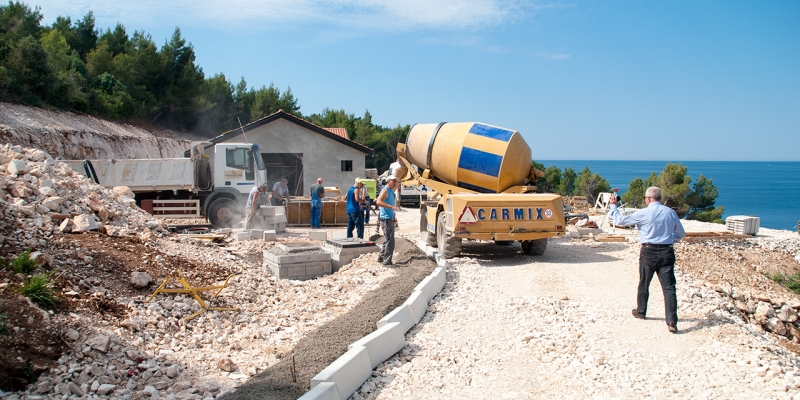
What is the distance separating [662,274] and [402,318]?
300 centimetres

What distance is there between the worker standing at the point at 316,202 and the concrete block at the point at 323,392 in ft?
43.7

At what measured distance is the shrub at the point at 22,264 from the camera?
20.3 ft

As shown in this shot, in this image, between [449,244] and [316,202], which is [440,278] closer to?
[449,244]

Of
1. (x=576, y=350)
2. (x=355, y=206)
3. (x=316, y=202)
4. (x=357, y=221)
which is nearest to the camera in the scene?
(x=576, y=350)

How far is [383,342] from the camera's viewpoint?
18.6ft

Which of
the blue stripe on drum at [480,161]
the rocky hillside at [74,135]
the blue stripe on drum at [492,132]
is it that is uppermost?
the rocky hillside at [74,135]

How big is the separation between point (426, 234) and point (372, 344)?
8.53 meters

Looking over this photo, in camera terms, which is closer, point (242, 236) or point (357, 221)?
point (357, 221)

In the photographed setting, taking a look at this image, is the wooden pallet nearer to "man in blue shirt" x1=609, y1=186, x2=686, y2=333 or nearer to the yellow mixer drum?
the yellow mixer drum

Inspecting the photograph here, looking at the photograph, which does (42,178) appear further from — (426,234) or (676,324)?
(676,324)

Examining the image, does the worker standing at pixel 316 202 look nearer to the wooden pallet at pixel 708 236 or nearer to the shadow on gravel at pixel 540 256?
the shadow on gravel at pixel 540 256

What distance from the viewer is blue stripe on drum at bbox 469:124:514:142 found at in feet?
40.4

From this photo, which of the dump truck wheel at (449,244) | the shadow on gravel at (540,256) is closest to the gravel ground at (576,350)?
the dump truck wheel at (449,244)

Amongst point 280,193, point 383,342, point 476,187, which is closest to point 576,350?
point 383,342
